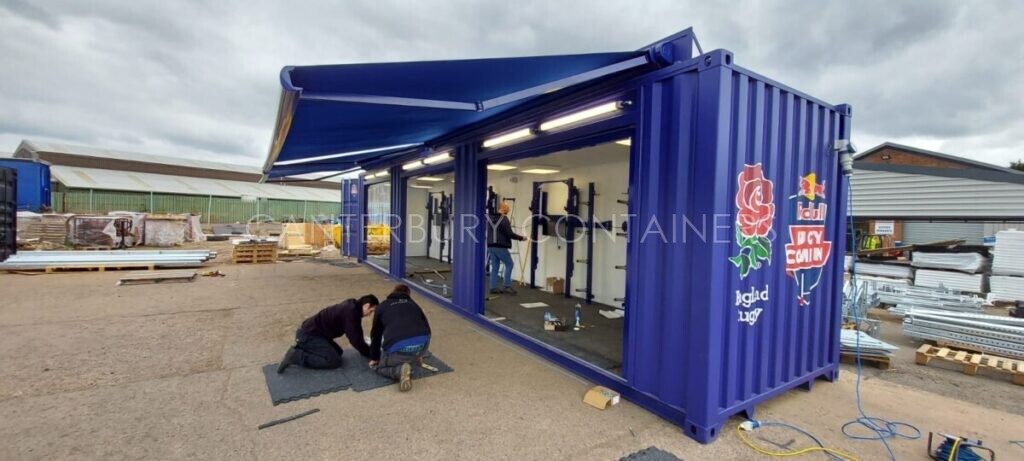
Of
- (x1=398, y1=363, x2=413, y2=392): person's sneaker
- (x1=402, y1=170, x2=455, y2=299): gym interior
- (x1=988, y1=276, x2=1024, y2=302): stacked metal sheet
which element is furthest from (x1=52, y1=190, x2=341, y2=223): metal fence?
(x1=988, y1=276, x2=1024, y2=302): stacked metal sheet

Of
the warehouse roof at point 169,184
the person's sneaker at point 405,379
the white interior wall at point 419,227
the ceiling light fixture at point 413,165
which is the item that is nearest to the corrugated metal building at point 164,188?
the warehouse roof at point 169,184

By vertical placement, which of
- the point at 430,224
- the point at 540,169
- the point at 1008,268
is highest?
the point at 540,169

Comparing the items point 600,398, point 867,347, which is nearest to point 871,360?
point 867,347

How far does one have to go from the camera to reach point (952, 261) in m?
8.64

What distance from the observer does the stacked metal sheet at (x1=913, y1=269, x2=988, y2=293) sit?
27.5 ft

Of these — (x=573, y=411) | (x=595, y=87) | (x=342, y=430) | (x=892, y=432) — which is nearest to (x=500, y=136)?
(x=595, y=87)

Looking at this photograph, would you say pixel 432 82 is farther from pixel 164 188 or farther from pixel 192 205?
pixel 164 188

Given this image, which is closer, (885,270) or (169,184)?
(885,270)

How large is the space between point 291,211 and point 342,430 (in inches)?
1262

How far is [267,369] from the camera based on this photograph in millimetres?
3941

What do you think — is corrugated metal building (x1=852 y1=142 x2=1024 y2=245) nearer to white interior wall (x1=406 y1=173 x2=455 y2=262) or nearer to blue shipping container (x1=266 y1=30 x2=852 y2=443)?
blue shipping container (x1=266 y1=30 x2=852 y2=443)

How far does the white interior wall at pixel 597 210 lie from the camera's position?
22.7ft

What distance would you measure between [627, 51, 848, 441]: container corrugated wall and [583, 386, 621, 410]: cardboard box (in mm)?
234

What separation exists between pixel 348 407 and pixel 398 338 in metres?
0.70
